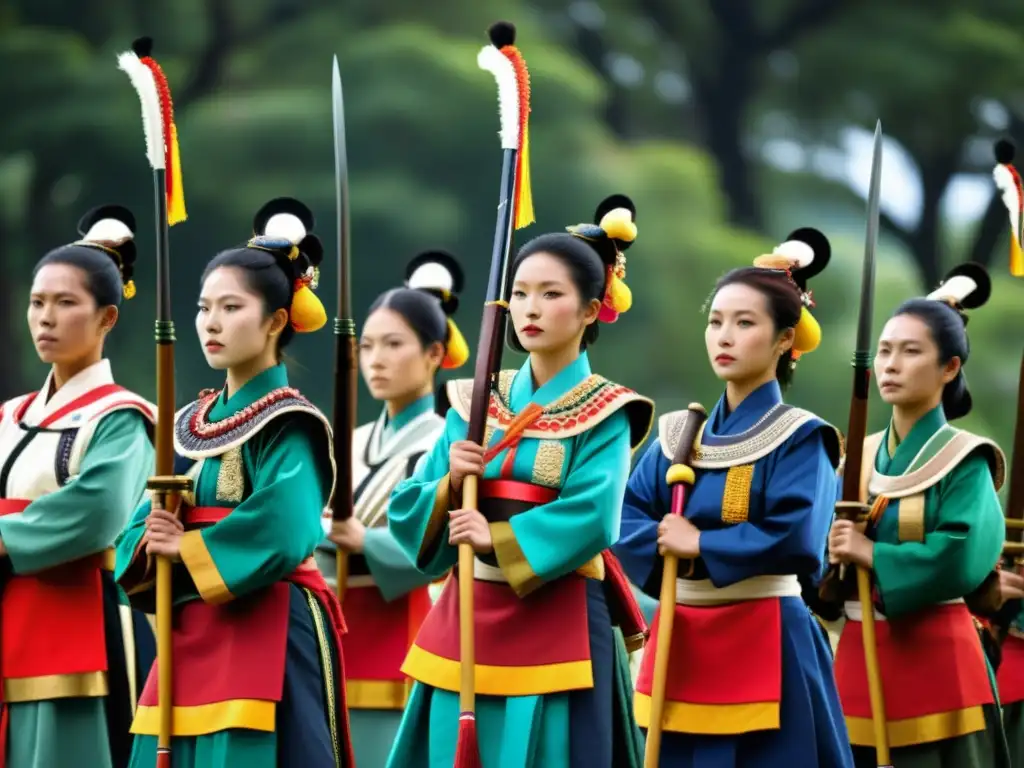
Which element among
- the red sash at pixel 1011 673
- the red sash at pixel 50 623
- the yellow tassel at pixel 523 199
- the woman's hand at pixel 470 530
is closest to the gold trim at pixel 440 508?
the woman's hand at pixel 470 530

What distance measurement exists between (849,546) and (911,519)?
0.29m

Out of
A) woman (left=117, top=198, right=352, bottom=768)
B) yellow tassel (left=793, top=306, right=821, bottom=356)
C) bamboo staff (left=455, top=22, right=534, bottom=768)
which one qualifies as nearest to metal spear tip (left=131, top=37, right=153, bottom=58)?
woman (left=117, top=198, right=352, bottom=768)

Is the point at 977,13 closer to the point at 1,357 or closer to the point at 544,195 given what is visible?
the point at 544,195

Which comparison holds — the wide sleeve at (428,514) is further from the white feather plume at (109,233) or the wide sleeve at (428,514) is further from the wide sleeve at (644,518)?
the white feather plume at (109,233)

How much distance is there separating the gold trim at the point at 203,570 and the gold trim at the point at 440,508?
0.46 m

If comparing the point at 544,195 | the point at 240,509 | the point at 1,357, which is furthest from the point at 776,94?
the point at 240,509

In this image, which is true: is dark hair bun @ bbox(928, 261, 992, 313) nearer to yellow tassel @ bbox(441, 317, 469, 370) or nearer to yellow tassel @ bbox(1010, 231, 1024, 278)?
yellow tassel @ bbox(1010, 231, 1024, 278)

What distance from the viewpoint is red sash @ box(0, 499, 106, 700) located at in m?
4.70

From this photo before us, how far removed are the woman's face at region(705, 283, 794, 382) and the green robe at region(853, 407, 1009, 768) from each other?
758 mm

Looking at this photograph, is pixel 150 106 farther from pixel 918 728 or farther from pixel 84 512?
pixel 918 728

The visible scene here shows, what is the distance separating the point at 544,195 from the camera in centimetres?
1181

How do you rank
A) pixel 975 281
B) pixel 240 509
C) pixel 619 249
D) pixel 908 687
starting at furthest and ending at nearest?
1. pixel 975 281
2. pixel 908 687
3. pixel 619 249
4. pixel 240 509

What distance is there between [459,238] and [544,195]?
1.96 feet

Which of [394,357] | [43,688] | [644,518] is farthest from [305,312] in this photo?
[394,357]
